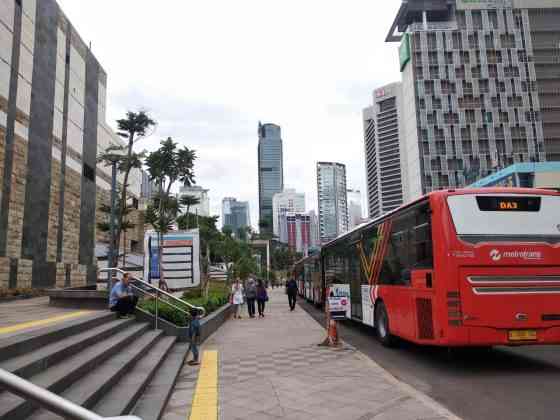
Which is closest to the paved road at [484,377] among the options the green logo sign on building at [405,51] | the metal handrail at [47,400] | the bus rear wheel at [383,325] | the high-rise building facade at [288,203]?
the bus rear wheel at [383,325]

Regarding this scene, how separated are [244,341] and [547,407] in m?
7.89

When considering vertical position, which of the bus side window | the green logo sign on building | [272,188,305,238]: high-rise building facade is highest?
the green logo sign on building

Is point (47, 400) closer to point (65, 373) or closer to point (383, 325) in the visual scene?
point (65, 373)

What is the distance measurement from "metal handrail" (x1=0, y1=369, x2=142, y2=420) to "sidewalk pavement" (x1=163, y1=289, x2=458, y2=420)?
382 cm

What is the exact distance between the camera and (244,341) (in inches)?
483

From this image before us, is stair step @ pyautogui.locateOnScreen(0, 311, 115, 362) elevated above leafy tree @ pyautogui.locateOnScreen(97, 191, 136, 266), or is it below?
below

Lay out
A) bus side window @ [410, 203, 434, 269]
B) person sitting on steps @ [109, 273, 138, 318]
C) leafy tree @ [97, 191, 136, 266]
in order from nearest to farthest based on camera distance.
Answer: bus side window @ [410, 203, 434, 269], person sitting on steps @ [109, 273, 138, 318], leafy tree @ [97, 191, 136, 266]

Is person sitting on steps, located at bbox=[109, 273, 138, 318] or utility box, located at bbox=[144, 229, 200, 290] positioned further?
utility box, located at bbox=[144, 229, 200, 290]

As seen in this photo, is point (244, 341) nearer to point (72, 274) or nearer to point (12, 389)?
point (12, 389)

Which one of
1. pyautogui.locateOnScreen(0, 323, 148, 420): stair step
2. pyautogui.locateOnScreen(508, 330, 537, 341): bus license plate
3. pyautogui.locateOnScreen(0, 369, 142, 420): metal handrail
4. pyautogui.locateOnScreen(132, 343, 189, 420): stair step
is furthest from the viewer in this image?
pyautogui.locateOnScreen(508, 330, 537, 341): bus license plate

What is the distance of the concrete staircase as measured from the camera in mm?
5184

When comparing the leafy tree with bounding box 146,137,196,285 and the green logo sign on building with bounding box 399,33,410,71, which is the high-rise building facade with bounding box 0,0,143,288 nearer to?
the leafy tree with bounding box 146,137,196,285

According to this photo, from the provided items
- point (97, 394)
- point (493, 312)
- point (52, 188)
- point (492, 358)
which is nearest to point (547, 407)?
point (493, 312)

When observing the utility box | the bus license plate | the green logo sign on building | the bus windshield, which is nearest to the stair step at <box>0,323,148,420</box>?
the bus windshield
